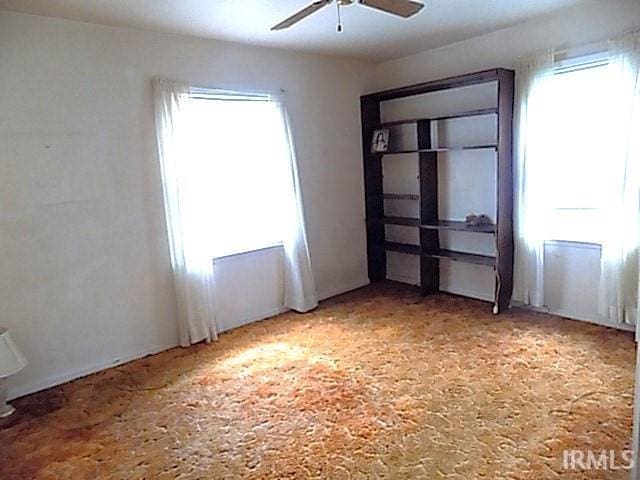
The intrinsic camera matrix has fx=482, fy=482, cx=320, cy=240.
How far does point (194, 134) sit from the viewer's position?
389 cm

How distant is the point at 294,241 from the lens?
4551 mm

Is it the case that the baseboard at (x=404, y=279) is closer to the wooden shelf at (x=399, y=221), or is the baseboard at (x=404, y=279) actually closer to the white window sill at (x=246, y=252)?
the wooden shelf at (x=399, y=221)

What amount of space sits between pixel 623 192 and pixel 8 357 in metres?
4.30

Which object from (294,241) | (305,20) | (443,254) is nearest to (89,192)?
(294,241)

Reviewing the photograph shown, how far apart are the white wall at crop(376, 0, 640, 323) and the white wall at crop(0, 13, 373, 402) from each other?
169 cm

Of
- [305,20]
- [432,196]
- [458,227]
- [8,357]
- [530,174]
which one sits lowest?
[8,357]

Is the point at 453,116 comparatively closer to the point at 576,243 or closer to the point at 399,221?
the point at 399,221

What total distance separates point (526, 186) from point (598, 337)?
1.32 metres

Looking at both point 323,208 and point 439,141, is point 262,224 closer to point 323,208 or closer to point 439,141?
point 323,208

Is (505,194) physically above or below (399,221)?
above

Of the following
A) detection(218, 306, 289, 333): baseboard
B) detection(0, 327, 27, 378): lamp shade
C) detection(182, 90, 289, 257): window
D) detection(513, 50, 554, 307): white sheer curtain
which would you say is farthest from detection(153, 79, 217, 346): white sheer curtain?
detection(513, 50, 554, 307): white sheer curtain

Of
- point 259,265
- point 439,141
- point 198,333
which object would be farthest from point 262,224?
point 439,141

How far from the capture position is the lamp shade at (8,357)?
Result: 2904mm

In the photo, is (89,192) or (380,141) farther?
(380,141)
